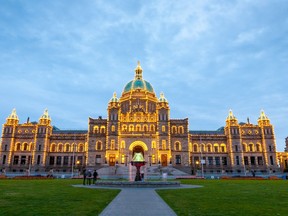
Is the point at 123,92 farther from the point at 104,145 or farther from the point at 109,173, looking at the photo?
the point at 109,173

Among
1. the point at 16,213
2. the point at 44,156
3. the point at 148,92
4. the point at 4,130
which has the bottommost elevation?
the point at 16,213

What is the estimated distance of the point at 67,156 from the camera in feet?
289

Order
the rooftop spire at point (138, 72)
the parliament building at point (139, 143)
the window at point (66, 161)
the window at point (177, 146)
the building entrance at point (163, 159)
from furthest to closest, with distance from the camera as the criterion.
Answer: the rooftop spire at point (138, 72) < the window at point (66, 161) < the window at point (177, 146) < the parliament building at point (139, 143) < the building entrance at point (163, 159)

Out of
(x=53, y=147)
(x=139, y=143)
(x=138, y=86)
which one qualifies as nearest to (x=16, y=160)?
(x=53, y=147)

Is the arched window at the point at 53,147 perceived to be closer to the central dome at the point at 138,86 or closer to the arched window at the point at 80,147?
the arched window at the point at 80,147

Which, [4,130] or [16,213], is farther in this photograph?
[4,130]

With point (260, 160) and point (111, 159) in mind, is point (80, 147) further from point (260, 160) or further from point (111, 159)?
point (260, 160)

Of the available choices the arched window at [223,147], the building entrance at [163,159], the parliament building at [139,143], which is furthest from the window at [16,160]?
the arched window at [223,147]

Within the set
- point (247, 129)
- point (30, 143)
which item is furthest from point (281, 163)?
point (30, 143)

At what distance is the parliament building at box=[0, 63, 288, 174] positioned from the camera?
77.8 metres

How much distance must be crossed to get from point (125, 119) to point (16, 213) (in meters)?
74.2

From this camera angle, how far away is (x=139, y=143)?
7794cm

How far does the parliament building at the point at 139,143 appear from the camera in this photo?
7781 cm

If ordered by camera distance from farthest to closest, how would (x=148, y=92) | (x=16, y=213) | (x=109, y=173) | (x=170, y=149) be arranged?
(x=148, y=92), (x=170, y=149), (x=109, y=173), (x=16, y=213)
